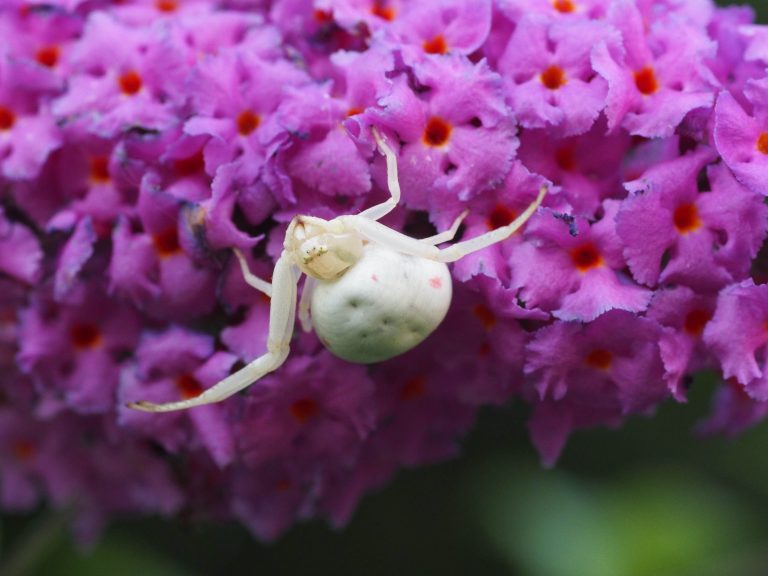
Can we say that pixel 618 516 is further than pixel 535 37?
Yes

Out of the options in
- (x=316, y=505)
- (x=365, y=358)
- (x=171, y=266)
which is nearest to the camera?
(x=365, y=358)

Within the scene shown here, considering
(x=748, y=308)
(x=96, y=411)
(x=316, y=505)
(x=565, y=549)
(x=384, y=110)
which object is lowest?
(x=565, y=549)

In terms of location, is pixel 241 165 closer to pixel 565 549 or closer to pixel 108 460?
pixel 108 460

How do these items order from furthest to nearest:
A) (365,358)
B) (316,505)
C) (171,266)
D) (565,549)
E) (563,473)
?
(563,473)
(565,549)
(316,505)
(171,266)
(365,358)

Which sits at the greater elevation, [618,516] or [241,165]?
[241,165]

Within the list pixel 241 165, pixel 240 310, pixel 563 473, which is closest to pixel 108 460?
pixel 240 310

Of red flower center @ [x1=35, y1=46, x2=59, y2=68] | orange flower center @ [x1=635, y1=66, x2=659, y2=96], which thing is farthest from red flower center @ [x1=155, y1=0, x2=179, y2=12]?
orange flower center @ [x1=635, y1=66, x2=659, y2=96]

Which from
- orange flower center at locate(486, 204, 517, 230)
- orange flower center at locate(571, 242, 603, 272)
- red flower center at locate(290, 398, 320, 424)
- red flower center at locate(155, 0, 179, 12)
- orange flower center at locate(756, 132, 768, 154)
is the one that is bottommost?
red flower center at locate(290, 398, 320, 424)

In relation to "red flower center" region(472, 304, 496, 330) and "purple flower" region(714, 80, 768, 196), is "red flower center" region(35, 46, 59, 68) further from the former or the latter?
"purple flower" region(714, 80, 768, 196)
